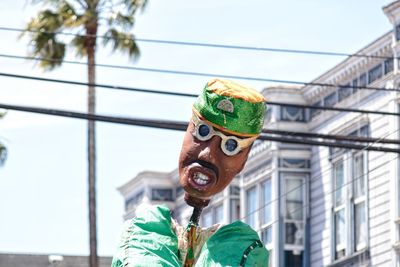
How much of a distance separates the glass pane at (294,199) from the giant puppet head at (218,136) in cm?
2295

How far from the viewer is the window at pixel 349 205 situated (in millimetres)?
28797

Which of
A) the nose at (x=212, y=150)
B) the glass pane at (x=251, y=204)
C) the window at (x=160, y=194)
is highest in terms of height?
the window at (x=160, y=194)

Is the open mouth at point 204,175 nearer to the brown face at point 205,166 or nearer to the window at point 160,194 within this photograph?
the brown face at point 205,166

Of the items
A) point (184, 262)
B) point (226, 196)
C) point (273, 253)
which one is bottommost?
point (184, 262)

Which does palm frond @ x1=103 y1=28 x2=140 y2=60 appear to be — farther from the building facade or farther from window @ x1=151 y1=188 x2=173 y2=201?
window @ x1=151 y1=188 x2=173 y2=201

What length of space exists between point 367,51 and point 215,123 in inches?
825

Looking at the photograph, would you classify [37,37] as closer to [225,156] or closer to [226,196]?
[226,196]

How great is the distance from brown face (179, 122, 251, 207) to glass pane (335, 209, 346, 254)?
21.3 m

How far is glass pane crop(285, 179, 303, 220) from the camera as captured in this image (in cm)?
3119

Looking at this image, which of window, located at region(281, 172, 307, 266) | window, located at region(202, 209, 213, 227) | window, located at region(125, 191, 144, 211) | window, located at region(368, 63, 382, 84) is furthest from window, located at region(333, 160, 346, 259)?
window, located at region(125, 191, 144, 211)

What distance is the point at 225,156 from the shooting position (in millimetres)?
8172

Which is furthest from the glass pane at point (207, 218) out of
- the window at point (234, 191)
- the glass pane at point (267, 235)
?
the glass pane at point (267, 235)

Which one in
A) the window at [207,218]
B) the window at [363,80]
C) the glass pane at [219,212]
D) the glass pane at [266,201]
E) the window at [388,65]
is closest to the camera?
the window at [388,65]

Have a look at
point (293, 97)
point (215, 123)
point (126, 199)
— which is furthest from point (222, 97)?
point (126, 199)
